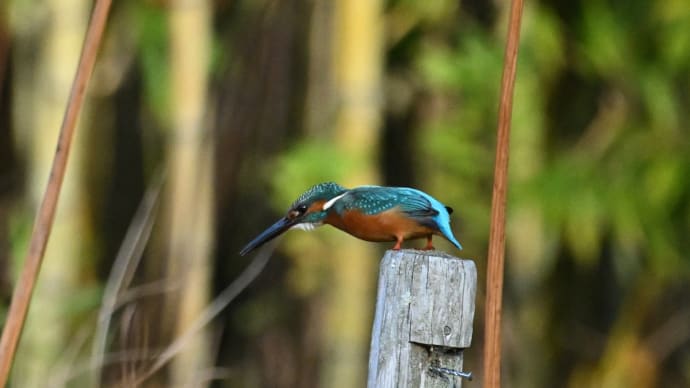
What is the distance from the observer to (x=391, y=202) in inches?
85.7

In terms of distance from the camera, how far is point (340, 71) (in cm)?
592

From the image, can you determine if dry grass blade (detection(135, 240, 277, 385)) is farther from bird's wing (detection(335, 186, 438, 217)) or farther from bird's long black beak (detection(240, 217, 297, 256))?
bird's wing (detection(335, 186, 438, 217))

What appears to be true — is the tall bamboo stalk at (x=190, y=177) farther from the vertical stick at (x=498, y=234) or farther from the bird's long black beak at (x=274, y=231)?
the vertical stick at (x=498, y=234)

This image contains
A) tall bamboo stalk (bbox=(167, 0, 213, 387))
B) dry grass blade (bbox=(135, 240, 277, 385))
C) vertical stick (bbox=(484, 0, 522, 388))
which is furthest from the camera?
tall bamboo stalk (bbox=(167, 0, 213, 387))

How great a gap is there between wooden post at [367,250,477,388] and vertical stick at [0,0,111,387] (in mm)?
548

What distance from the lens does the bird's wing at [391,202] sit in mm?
2172

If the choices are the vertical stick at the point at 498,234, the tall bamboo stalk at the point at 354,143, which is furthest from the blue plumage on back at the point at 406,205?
the tall bamboo stalk at the point at 354,143

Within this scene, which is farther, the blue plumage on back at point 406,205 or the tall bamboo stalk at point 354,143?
the tall bamboo stalk at point 354,143

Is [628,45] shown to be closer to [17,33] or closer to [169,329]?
[169,329]

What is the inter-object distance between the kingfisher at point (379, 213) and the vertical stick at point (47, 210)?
0.36 m

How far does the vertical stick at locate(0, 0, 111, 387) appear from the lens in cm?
203

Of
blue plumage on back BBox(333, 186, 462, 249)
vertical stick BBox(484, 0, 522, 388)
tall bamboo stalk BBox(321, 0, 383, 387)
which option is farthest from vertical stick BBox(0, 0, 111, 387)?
tall bamboo stalk BBox(321, 0, 383, 387)

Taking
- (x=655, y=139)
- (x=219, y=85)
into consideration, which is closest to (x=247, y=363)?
(x=219, y=85)

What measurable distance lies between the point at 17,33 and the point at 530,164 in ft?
9.30
